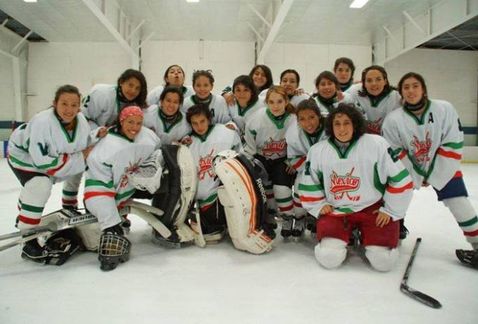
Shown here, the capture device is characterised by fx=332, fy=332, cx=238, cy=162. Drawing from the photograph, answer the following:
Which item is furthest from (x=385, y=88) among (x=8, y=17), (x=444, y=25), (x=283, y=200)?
(x=8, y=17)

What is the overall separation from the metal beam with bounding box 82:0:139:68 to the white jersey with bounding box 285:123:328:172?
4.60 meters

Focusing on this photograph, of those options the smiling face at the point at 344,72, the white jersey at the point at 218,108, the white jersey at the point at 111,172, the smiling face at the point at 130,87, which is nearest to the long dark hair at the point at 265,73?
the white jersey at the point at 218,108

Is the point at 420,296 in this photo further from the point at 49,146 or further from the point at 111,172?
the point at 49,146

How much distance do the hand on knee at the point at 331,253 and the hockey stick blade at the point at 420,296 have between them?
303mm

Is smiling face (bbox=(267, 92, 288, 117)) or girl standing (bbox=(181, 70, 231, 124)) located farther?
girl standing (bbox=(181, 70, 231, 124))

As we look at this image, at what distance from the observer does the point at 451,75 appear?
30.2ft

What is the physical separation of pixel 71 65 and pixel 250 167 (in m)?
8.60

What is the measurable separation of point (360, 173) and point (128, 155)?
4.10 ft

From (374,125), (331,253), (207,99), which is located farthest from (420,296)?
(207,99)

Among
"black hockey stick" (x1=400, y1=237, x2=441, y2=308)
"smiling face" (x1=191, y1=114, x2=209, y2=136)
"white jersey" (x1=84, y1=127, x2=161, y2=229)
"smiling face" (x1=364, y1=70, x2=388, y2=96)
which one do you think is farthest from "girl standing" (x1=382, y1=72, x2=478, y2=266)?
"white jersey" (x1=84, y1=127, x2=161, y2=229)

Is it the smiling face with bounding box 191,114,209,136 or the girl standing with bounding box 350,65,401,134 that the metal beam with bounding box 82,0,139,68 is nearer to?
the smiling face with bounding box 191,114,209,136

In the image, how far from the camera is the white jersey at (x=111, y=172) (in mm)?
1738

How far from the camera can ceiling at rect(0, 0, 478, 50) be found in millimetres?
6598

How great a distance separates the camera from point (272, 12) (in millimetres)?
6250
